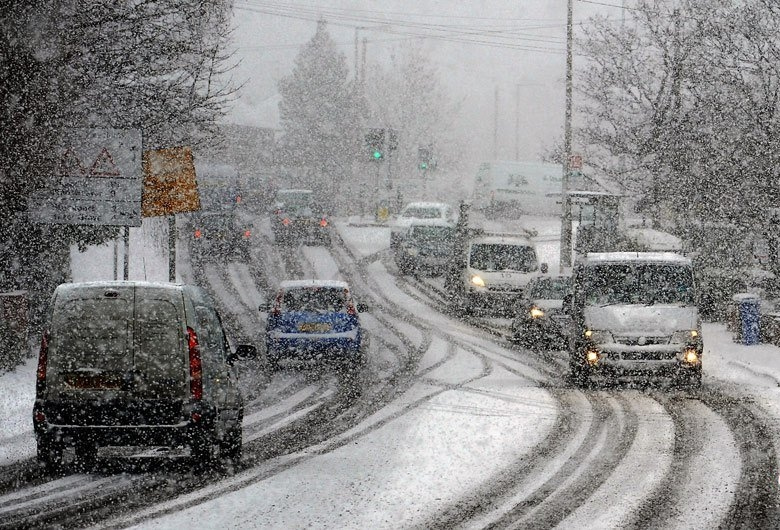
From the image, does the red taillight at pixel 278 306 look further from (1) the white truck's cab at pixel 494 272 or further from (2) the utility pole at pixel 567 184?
(2) the utility pole at pixel 567 184

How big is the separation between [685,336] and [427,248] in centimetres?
1984

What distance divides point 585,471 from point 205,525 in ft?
13.1

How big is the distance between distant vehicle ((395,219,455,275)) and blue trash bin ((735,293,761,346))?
1464 centimetres

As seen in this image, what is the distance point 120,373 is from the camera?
1083 centimetres

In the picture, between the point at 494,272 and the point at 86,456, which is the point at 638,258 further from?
the point at 494,272

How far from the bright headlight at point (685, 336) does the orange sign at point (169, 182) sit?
26.4 ft

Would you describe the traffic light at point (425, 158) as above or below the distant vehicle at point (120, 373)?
above

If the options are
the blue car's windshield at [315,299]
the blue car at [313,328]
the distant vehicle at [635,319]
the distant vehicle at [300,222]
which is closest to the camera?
the distant vehicle at [635,319]

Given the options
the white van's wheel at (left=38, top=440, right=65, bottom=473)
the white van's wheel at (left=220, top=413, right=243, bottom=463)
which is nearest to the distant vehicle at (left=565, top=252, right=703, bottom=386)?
the white van's wheel at (left=220, top=413, right=243, bottom=463)

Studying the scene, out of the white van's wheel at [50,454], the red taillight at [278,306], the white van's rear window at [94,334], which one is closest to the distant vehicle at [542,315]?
the red taillight at [278,306]

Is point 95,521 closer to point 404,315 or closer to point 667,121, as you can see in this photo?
point 404,315

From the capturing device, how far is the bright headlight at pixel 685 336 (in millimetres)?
18594

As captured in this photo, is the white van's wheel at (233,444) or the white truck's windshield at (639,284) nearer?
the white van's wheel at (233,444)

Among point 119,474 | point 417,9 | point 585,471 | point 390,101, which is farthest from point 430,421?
point 417,9
